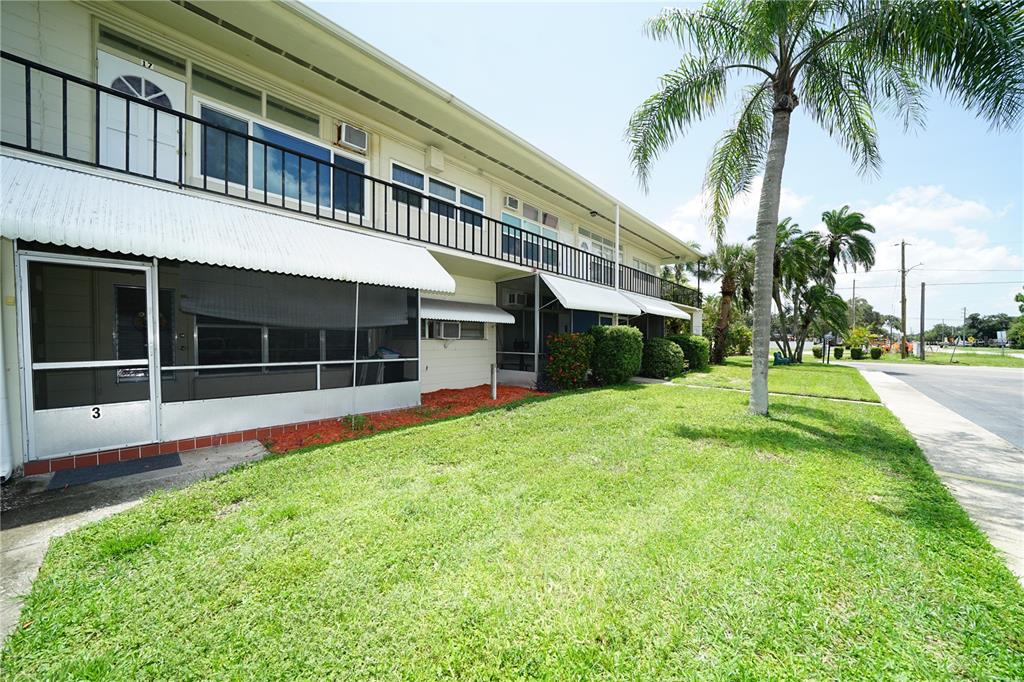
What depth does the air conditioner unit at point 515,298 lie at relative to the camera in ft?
42.4

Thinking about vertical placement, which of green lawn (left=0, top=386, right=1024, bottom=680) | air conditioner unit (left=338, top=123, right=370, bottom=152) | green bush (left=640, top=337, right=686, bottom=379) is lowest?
green lawn (left=0, top=386, right=1024, bottom=680)

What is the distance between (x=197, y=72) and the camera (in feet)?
22.0

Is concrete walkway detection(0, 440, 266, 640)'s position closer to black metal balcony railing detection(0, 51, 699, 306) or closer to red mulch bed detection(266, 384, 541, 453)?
red mulch bed detection(266, 384, 541, 453)

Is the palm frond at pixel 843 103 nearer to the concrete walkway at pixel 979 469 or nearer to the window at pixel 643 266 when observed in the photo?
the concrete walkway at pixel 979 469

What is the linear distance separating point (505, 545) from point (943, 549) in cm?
Answer: 374

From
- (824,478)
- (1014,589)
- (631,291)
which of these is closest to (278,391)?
(824,478)

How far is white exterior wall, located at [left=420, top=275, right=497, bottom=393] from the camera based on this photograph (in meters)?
10.7

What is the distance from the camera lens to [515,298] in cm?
1309

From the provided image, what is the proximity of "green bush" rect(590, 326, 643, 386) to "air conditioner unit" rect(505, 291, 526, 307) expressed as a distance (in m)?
2.66

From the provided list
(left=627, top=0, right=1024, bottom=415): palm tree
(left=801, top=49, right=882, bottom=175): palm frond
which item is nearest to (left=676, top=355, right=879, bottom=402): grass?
(left=627, top=0, right=1024, bottom=415): palm tree

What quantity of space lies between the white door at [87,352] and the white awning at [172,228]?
0.89m

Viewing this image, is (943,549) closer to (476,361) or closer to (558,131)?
(476,361)

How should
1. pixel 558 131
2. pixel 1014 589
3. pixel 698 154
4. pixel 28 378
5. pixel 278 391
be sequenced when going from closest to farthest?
pixel 1014 589, pixel 28 378, pixel 278 391, pixel 698 154, pixel 558 131

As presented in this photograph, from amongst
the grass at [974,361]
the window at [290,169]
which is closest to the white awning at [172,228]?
the window at [290,169]
